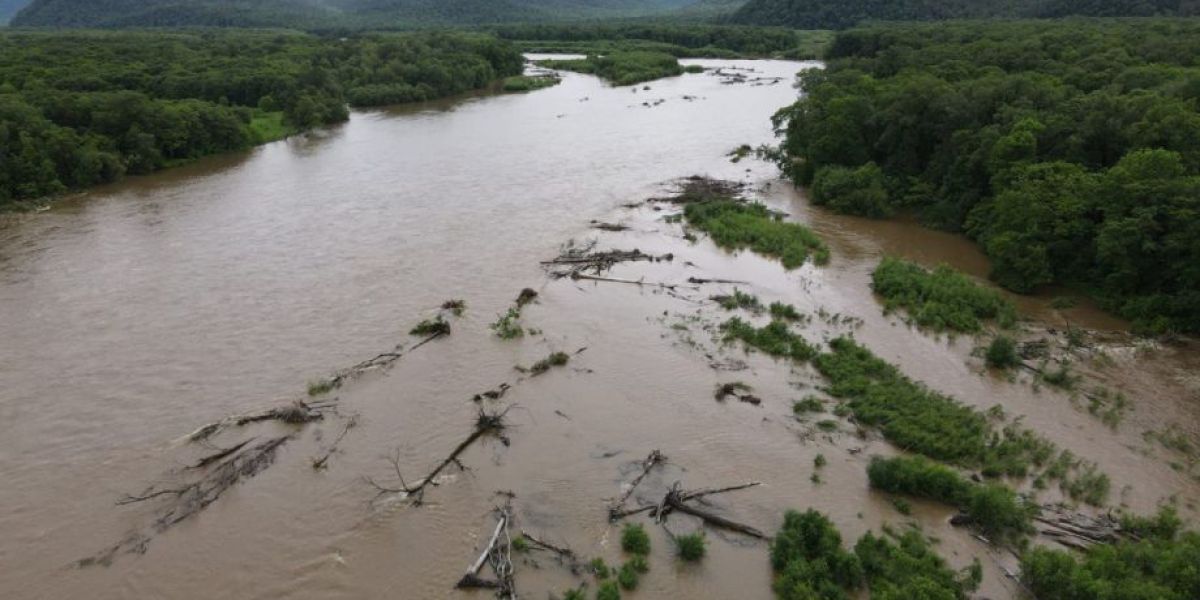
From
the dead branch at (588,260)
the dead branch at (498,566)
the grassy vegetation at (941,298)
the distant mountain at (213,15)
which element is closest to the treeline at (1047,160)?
the grassy vegetation at (941,298)

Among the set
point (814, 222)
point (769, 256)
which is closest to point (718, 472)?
point (769, 256)

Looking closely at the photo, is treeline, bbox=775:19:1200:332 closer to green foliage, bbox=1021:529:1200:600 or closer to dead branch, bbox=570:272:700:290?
dead branch, bbox=570:272:700:290

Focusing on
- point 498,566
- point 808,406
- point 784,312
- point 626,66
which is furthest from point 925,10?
point 498,566

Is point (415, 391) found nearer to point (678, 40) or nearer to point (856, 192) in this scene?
point (856, 192)

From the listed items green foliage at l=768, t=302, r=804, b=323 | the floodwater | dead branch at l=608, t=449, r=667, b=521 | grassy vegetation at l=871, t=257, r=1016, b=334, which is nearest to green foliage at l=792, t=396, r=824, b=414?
the floodwater

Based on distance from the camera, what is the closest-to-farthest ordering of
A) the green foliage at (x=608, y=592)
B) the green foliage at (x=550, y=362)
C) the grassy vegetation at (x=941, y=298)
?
the green foliage at (x=608, y=592), the green foliage at (x=550, y=362), the grassy vegetation at (x=941, y=298)

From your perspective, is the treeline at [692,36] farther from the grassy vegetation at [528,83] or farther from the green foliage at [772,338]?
the green foliage at [772,338]

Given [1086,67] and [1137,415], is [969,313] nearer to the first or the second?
[1137,415]
